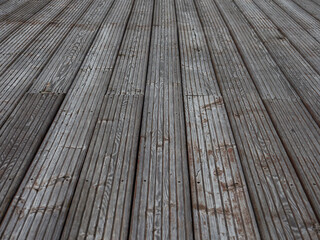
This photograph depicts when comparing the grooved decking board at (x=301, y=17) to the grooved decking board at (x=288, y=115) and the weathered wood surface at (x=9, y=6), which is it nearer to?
the grooved decking board at (x=288, y=115)

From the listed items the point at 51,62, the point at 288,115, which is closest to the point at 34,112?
the point at 51,62

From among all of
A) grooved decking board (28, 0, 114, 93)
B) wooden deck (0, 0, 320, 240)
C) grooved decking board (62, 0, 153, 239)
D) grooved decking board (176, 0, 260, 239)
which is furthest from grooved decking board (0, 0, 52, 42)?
grooved decking board (176, 0, 260, 239)

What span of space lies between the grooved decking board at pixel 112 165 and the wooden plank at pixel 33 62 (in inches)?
15.6

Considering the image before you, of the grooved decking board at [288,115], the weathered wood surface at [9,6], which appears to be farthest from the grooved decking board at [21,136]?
the weathered wood surface at [9,6]

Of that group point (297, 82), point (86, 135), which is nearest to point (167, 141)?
point (86, 135)

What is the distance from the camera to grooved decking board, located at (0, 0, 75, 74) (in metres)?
1.60

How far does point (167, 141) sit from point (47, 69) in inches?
37.4

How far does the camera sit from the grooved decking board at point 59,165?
30.4 inches

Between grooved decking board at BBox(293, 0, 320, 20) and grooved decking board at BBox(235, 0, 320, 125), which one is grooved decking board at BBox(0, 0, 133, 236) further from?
grooved decking board at BBox(293, 0, 320, 20)

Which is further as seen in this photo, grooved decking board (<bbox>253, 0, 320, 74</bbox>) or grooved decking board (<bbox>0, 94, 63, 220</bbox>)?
grooved decking board (<bbox>253, 0, 320, 74</bbox>)

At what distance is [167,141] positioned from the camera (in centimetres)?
105

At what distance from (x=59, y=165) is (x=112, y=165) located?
21cm

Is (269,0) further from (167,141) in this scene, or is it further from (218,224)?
(218,224)

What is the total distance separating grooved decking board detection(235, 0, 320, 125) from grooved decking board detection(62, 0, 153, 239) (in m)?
0.90
